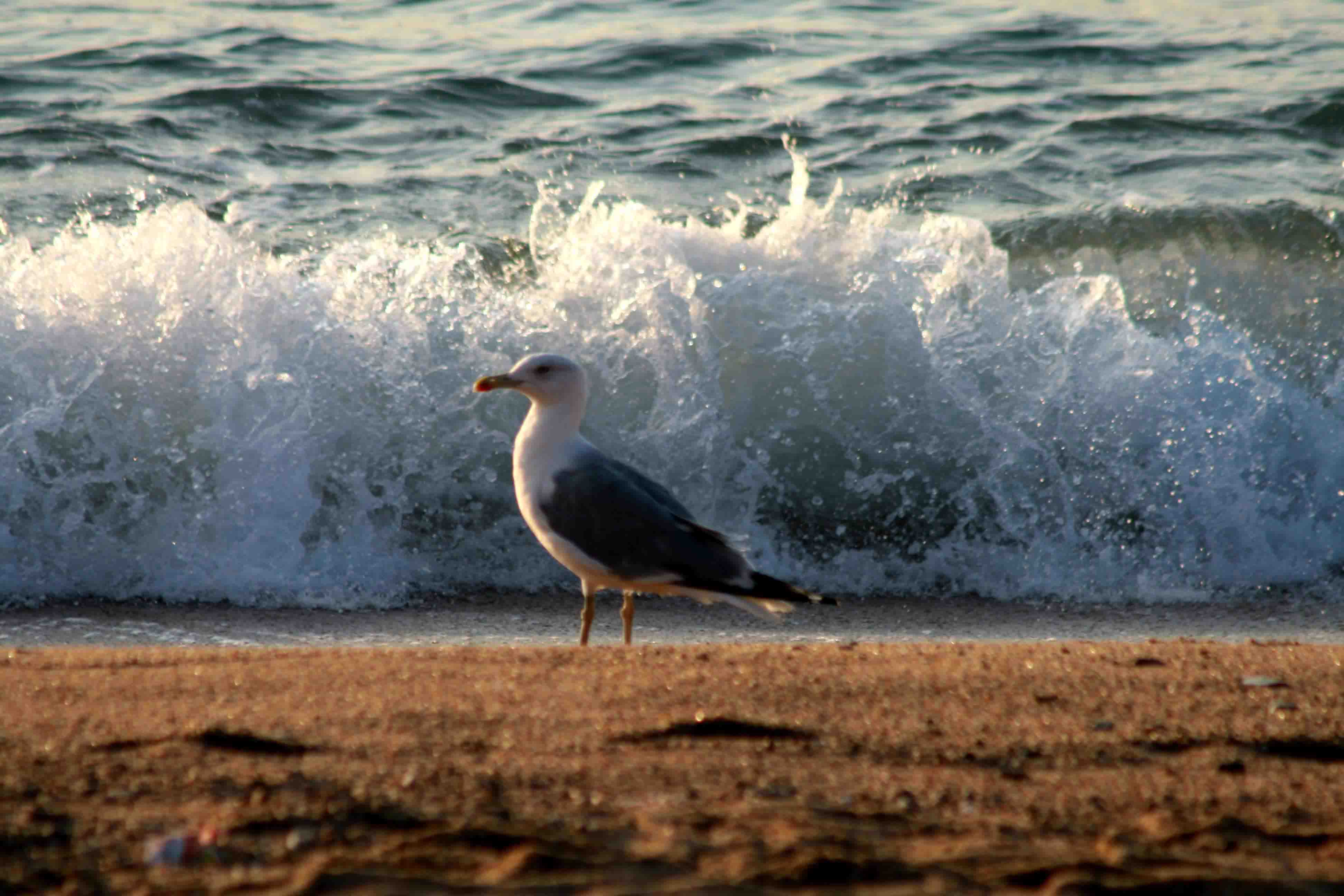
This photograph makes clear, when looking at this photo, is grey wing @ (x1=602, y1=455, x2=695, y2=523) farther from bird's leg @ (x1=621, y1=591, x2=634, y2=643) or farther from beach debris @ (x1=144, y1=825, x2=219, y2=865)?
beach debris @ (x1=144, y1=825, x2=219, y2=865)

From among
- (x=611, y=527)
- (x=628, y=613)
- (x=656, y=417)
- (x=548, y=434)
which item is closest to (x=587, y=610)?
(x=628, y=613)

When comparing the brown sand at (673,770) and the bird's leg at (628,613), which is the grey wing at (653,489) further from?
the brown sand at (673,770)

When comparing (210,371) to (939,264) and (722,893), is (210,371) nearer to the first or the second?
(939,264)

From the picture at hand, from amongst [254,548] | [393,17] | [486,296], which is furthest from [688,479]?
[393,17]

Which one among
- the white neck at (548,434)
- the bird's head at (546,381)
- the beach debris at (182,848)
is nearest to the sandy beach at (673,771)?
the beach debris at (182,848)

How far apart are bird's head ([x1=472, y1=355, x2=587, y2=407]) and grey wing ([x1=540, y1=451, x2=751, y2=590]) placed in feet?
1.03

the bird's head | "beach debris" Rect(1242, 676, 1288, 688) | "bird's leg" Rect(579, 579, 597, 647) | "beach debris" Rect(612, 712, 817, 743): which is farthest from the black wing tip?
"beach debris" Rect(612, 712, 817, 743)

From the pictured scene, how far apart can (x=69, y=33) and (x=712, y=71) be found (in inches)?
173

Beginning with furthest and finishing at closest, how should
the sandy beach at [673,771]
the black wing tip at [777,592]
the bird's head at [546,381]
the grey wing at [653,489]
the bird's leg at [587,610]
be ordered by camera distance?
the bird's head at [546,381]
the bird's leg at [587,610]
the grey wing at [653,489]
the black wing tip at [777,592]
the sandy beach at [673,771]

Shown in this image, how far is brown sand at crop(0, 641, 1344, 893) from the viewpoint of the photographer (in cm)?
201

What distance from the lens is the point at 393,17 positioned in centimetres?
1095

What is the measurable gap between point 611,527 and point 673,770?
1823 millimetres

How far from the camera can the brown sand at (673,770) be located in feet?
6.60

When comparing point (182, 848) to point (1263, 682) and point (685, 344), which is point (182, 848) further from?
point (685, 344)
